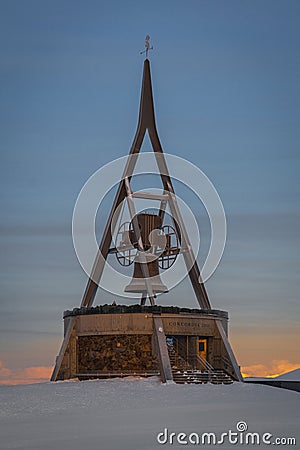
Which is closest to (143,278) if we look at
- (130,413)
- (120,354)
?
(120,354)

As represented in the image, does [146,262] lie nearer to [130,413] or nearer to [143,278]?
[143,278]

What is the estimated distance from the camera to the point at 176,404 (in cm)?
2388

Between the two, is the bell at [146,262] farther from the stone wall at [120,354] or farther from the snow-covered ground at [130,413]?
the snow-covered ground at [130,413]

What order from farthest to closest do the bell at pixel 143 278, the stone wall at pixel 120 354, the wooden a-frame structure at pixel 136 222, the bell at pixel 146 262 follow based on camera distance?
the bell at pixel 146 262, the bell at pixel 143 278, the wooden a-frame structure at pixel 136 222, the stone wall at pixel 120 354

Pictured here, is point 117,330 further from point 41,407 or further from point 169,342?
point 41,407

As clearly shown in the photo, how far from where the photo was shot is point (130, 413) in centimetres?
2138

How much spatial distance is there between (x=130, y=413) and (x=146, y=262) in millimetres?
16513

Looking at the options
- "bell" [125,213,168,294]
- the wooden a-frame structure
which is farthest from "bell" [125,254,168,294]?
the wooden a-frame structure

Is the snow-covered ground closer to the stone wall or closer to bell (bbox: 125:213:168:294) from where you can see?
the stone wall

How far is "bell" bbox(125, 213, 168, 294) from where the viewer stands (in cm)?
3781

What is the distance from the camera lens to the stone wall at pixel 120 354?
1315 inches

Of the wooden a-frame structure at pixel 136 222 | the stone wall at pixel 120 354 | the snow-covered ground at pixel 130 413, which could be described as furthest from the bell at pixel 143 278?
the snow-covered ground at pixel 130 413

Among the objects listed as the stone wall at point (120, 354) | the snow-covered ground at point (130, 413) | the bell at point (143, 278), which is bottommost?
the snow-covered ground at point (130, 413)

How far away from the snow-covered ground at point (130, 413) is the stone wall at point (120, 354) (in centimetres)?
155
